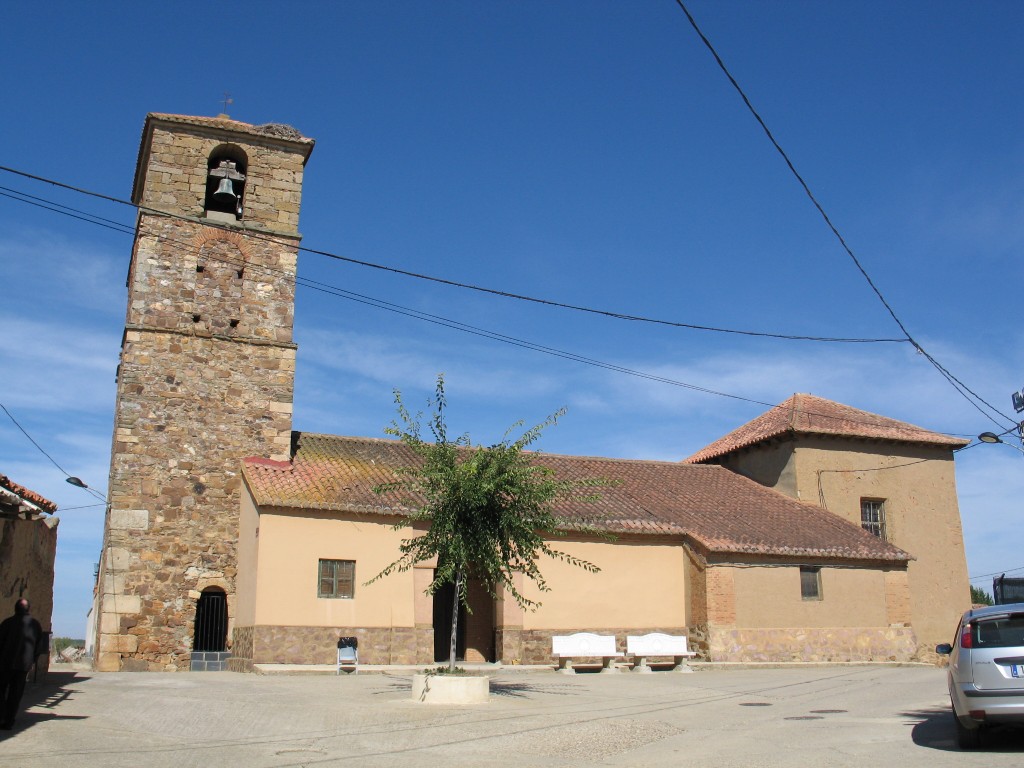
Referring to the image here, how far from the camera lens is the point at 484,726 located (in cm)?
1126

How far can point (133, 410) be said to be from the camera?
72.4ft

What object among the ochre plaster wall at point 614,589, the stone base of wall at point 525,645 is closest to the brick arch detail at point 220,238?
the ochre plaster wall at point 614,589

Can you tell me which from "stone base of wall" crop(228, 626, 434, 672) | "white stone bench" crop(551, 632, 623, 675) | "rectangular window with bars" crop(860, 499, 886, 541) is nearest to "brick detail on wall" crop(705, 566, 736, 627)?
"white stone bench" crop(551, 632, 623, 675)

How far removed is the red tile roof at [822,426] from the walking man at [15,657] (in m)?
22.9

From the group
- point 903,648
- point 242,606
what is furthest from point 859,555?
point 242,606

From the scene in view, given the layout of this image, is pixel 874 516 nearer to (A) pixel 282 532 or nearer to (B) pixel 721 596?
(B) pixel 721 596

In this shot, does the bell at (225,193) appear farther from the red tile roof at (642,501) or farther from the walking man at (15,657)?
the walking man at (15,657)

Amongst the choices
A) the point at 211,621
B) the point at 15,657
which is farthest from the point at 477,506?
the point at 211,621

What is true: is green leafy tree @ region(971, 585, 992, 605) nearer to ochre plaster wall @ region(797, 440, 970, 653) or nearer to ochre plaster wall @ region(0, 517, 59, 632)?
ochre plaster wall @ region(797, 440, 970, 653)

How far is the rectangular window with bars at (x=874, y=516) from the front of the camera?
2927 cm

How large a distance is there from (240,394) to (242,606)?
520 centimetres

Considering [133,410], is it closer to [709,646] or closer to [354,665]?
[354,665]

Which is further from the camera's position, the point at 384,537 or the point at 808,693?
the point at 384,537

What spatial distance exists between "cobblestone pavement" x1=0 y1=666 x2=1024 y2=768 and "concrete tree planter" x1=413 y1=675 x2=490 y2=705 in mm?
344
